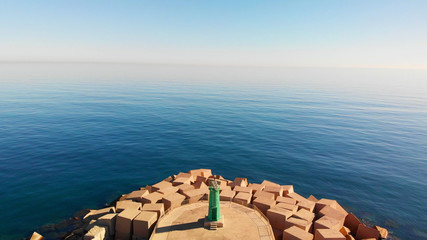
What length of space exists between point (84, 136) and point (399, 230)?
63.9m

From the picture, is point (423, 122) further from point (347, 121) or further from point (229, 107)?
point (229, 107)

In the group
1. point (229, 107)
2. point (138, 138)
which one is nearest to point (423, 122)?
point (229, 107)

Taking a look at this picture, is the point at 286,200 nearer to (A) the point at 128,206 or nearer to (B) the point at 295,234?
(B) the point at 295,234

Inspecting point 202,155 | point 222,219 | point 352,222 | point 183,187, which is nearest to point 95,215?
point 183,187

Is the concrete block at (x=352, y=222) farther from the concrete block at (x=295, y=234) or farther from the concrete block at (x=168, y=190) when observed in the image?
the concrete block at (x=168, y=190)

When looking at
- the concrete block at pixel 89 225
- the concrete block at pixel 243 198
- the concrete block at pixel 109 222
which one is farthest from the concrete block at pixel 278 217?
the concrete block at pixel 89 225

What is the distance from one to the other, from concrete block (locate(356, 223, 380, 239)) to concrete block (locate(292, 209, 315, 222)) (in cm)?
600

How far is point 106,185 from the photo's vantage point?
40.3 meters

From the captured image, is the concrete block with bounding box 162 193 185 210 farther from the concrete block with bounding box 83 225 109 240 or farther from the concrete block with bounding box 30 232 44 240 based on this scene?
the concrete block with bounding box 30 232 44 240

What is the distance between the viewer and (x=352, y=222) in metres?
30.1

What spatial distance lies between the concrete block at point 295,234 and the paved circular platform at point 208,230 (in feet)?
5.83

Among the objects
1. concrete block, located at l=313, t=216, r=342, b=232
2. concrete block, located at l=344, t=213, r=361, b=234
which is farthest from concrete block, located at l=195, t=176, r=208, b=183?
concrete block, located at l=344, t=213, r=361, b=234

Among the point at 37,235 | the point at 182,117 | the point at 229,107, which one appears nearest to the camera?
the point at 37,235

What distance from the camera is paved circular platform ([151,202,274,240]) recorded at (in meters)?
23.8
